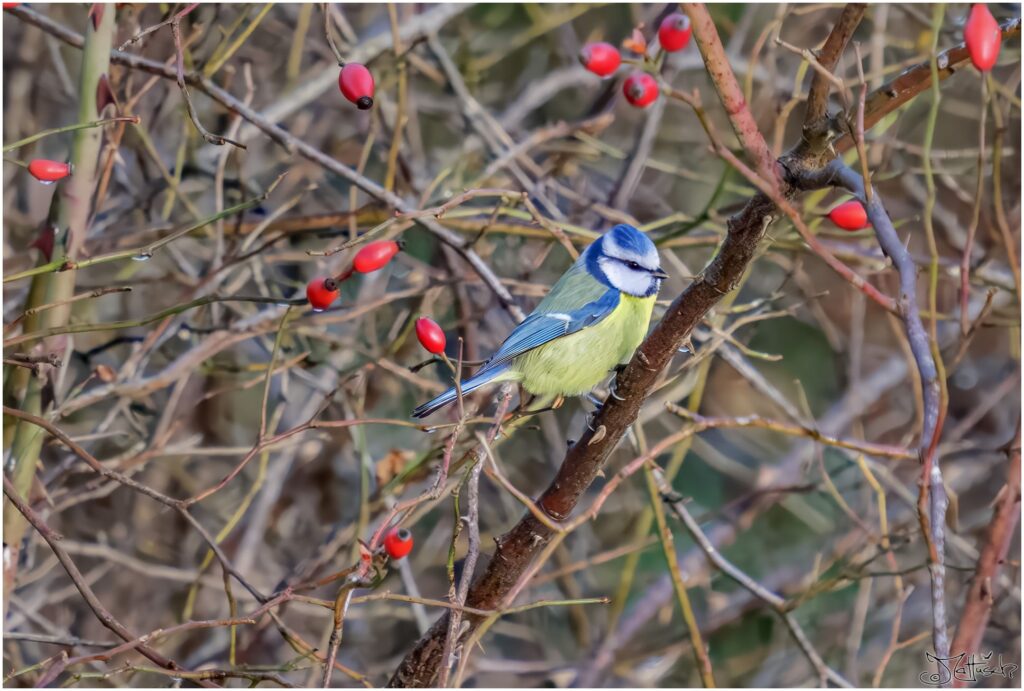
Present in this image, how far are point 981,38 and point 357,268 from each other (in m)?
1.27

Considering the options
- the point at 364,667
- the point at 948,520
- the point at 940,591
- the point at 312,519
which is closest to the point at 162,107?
the point at 312,519

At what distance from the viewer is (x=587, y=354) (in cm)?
252

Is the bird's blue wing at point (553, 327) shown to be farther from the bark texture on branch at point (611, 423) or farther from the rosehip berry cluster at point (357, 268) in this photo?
the bark texture on branch at point (611, 423)

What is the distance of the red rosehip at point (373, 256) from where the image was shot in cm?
206

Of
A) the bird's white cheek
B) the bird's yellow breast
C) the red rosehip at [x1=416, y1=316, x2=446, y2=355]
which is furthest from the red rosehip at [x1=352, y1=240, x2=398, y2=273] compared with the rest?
the bird's white cheek

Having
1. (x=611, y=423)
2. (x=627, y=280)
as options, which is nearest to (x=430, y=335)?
(x=611, y=423)

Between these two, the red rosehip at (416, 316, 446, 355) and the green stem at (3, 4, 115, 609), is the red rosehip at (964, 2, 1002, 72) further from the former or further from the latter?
the green stem at (3, 4, 115, 609)

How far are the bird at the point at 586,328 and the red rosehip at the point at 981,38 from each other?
3.69 feet

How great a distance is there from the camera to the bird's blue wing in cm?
258

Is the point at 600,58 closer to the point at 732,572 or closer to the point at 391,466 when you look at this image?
the point at 732,572

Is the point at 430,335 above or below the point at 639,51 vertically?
below

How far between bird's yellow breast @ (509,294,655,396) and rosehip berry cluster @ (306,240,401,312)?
61cm

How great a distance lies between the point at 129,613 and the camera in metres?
3.76

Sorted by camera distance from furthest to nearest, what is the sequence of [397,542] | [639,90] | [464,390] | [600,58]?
[464,390]
[639,90]
[600,58]
[397,542]
